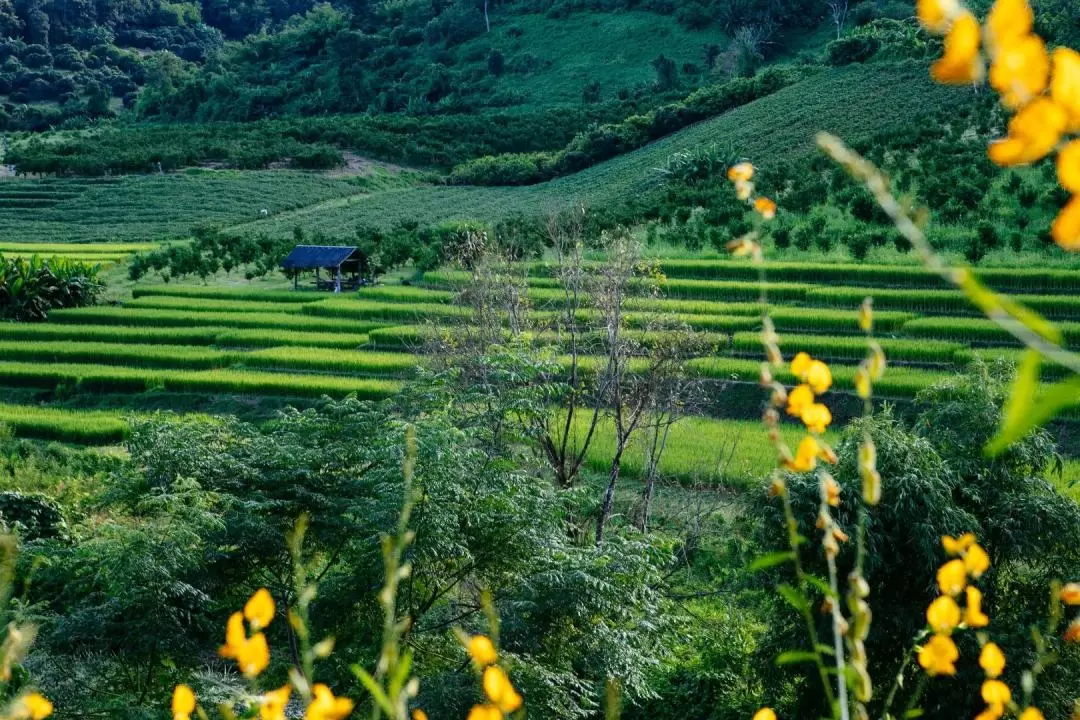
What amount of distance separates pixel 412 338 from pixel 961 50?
92.4ft

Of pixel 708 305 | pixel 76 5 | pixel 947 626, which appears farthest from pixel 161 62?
pixel 947 626

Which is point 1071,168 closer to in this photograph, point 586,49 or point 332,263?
point 332,263

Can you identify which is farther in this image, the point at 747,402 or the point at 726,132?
the point at 726,132

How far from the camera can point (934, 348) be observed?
79.9ft

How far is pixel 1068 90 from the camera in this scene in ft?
4.00

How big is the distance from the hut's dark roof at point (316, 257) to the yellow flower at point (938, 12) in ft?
120

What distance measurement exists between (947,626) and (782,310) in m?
26.4

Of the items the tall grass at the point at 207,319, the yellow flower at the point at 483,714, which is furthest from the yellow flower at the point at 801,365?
the tall grass at the point at 207,319

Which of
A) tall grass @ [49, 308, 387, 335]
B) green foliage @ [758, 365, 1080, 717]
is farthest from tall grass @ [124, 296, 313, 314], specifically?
green foliage @ [758, 365, 1080, 717]

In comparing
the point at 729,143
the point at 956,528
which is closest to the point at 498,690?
the point at 956,528

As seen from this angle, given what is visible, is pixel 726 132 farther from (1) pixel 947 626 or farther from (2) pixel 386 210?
(1) pixel 947 626

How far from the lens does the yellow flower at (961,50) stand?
1.27m

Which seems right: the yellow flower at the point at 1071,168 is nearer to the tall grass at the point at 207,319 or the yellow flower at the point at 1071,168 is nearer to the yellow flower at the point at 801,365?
the yellow flower at the point at 801,365

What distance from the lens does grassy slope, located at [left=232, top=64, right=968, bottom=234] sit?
50.4 m
